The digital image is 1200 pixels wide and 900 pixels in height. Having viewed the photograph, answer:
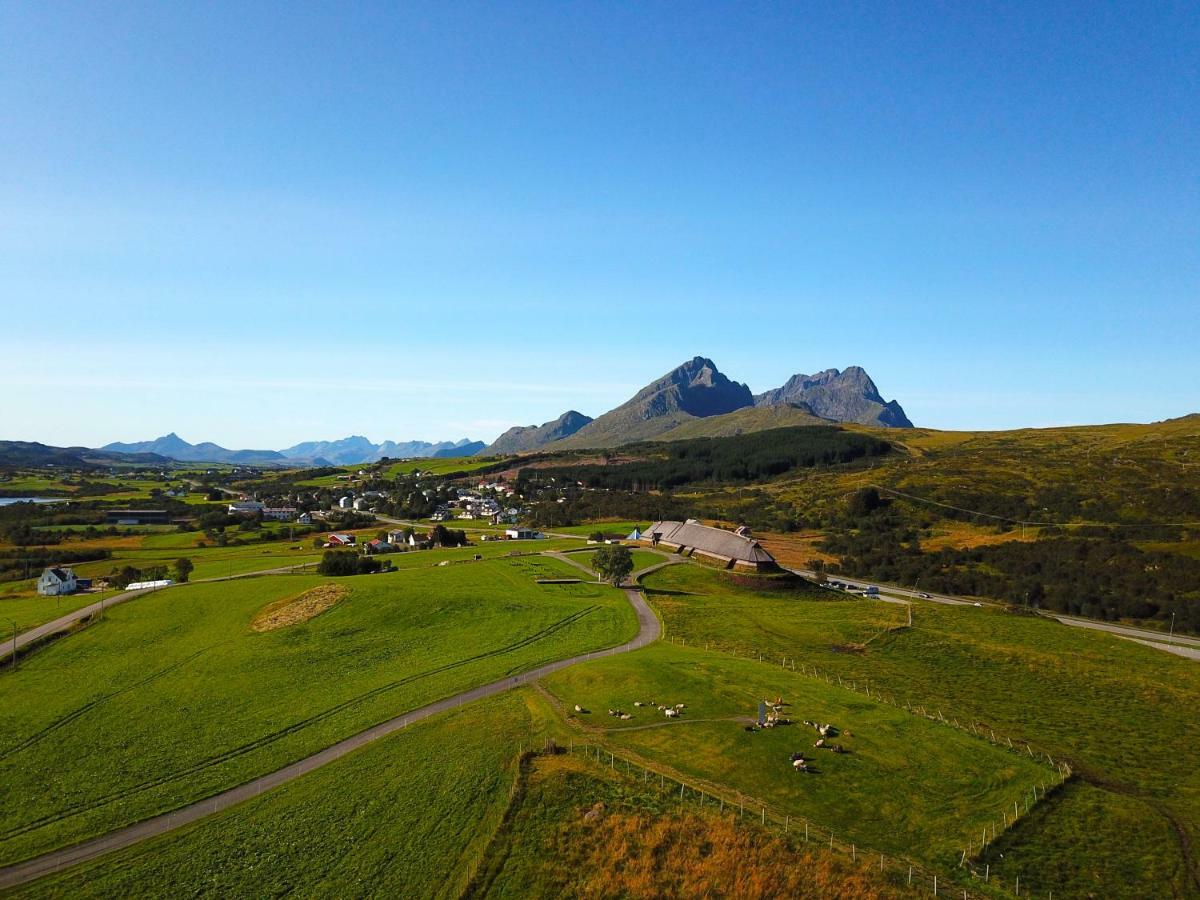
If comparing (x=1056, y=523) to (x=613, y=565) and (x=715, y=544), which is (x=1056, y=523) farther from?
(x=613, y=565)

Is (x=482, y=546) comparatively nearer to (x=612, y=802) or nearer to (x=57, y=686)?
(x=57, y=686)

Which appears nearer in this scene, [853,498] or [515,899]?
[515,899]

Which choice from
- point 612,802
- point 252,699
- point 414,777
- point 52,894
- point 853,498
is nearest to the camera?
point 52,894

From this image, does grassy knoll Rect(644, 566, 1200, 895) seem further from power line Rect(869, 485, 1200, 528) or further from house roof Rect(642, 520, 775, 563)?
power line Rect(869, 485, 1200, 528)

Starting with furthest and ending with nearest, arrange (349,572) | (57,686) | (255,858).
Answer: (349,572)
(57,686)
(255,858)

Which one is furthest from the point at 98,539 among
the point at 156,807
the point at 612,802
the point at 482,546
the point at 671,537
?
the point at 612,802

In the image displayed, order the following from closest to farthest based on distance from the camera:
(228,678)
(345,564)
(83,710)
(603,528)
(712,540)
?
(83,710)
(228,678)
(345,564)
(712,540)
(603,528)

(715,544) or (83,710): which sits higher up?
(715,544)

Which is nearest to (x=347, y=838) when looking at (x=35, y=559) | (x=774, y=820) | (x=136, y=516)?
(x=774, y=820)
